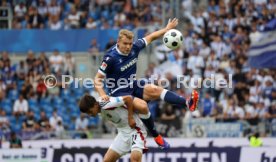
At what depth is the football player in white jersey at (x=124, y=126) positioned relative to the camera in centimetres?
1611

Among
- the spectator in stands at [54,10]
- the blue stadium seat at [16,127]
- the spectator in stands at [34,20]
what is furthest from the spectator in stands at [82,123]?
the spectator in stands at [54,10]

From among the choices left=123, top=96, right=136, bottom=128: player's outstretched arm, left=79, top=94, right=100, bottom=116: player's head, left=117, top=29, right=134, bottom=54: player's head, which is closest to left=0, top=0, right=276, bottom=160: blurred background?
left=117, top=29, right=134, bottom=54: player's head

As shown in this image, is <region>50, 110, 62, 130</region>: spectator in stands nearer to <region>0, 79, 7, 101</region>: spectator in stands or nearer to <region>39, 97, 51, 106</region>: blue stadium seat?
<region>39, 97, 51, 106</region>: blue stadium seat

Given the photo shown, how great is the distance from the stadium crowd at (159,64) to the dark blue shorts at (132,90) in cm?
933

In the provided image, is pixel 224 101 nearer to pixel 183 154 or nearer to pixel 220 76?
pixel 220 76

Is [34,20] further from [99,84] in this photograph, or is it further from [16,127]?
[99,84]

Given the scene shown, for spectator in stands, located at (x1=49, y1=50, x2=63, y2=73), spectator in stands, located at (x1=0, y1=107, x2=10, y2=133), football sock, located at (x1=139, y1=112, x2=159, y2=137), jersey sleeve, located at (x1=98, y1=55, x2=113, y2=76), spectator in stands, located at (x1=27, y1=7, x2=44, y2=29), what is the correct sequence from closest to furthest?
1. jersey sleeve, located at (x1=98, y1=55, x2=113, y2=76)
2. football sock, located at (x1=139, y1=112, x2=159, y2=137)
3. spectator in stands, located at (x1=0, y1=107, x2=10, y2=133)
4. spectator in stands, located at (x1=49, y1=50, x2=63, y2=73)
5. spectator in stands, located at (x1=27, y1=7, x2=44, y2=29)

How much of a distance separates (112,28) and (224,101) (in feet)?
17.5

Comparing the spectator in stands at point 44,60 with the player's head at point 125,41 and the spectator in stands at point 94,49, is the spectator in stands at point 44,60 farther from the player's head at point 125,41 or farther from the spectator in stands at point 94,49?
the player's head at point 125,41

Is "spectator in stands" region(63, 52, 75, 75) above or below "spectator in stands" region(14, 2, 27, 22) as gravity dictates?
below

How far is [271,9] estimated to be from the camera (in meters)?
30.4

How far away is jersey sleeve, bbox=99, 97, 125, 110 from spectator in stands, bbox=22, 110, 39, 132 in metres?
11.4

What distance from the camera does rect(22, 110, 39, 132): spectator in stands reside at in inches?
1083

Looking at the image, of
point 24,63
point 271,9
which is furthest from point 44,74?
point 271,9
